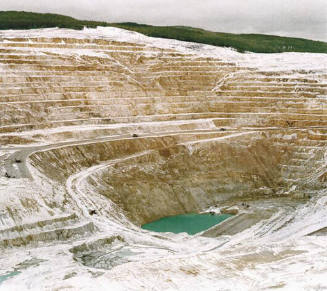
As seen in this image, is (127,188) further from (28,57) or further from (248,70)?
(248,70)

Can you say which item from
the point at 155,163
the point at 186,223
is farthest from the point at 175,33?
the point at 186,223

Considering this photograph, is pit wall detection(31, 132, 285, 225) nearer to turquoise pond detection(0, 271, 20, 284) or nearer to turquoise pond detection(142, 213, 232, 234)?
turquoise pond detection(142, 213, 232, 234)

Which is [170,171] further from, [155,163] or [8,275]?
[8,275]

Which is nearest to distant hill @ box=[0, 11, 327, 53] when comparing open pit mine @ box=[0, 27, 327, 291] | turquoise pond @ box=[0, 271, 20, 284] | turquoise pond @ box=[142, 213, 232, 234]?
open pit mine @ box=[0, 27, 327, 291]

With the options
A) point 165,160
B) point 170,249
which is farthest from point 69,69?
point 170,249

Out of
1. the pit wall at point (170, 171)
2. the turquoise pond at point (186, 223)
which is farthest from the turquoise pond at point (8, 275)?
the turquoise pond at point (186, 223)

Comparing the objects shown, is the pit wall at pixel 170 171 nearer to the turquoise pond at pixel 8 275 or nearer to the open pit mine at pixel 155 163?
the open pit mine at pixel 155 163

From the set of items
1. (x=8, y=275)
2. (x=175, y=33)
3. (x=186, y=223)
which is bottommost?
(x=186, y=223)
